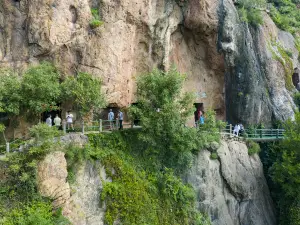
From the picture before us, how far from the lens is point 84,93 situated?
18.6 metres

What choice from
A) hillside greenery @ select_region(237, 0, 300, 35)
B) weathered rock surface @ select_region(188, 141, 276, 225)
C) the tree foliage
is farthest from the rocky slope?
hillside greenery @ select_region(237, 0, 300, 35)

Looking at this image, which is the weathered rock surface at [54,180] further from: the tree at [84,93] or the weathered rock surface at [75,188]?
the tree at [84,93]

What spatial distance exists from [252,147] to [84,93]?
13.3m

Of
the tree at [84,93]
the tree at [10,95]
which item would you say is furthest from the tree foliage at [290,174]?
the tree at [10,95]

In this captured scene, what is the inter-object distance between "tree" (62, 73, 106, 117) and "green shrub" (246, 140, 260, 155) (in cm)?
1185

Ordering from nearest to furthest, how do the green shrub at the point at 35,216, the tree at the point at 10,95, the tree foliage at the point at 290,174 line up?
the green shrub at the point at 35,216 < the tree at the point at 10,95 < the tree foliage at the point at 290,174

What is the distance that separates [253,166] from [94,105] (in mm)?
12472

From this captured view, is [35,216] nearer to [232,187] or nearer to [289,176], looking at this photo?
[232,187]

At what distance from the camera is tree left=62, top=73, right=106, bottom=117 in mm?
18578

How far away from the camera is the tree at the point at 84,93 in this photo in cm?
1858

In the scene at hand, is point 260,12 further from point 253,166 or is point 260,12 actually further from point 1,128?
point 1,128

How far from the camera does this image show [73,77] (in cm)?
1973

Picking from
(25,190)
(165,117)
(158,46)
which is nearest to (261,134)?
(158,46)

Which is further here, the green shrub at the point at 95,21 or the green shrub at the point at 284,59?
the green shrub at the point at 284,59
